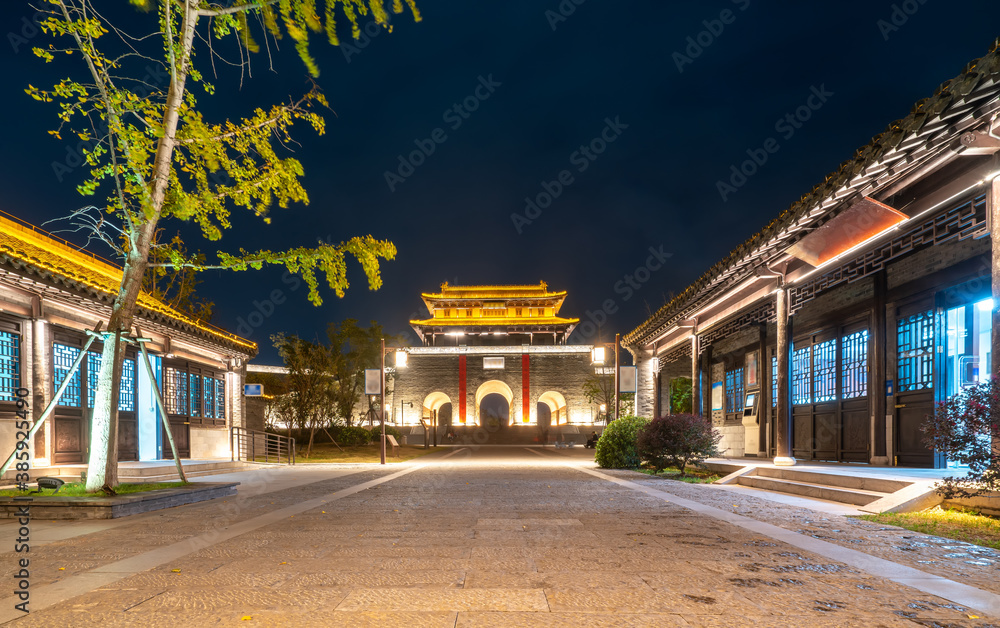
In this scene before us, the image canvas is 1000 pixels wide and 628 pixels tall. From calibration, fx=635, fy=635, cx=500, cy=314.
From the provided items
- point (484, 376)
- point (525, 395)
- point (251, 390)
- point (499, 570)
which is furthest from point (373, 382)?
point (525, 395)

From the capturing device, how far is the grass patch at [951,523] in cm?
532

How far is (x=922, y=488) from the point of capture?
6758 mm

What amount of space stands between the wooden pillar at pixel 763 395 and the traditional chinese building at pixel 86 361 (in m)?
13.2

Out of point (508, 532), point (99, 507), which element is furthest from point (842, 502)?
point (99, 507)

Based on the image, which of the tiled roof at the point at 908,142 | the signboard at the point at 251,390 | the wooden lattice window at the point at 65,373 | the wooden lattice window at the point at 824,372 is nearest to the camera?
the tiled roof at the point at 908,142

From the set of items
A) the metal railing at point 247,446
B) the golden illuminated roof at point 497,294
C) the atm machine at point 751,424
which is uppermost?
the golden illuminated roof at point 497,294

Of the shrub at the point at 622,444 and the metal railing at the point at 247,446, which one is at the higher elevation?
the shrub at the point at 622,444

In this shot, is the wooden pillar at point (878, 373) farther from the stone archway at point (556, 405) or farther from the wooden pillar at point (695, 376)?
the stone archway at point (556, 405)

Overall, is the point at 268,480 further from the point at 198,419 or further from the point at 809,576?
the point at 809,576

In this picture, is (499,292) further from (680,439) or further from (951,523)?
(951,523)

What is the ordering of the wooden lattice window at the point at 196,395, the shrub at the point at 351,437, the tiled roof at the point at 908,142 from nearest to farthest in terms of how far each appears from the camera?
1. the tiled roof at the point at 908,142
2. the wooden lattice window at the point at 196,395
3. the shrub at the point at 351,437

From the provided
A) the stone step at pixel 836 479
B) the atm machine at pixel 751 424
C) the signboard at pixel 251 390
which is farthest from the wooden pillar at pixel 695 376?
the signboard at pixel 251 390

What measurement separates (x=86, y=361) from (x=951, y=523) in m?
14.9

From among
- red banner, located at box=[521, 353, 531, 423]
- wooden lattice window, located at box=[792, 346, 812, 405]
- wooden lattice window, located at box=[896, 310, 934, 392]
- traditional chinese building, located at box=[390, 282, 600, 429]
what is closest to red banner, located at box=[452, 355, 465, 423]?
traditional chinese building, located at box=[390, 282, 600, 429]
